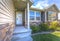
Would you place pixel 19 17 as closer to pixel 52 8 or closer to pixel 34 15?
pixel 34 15

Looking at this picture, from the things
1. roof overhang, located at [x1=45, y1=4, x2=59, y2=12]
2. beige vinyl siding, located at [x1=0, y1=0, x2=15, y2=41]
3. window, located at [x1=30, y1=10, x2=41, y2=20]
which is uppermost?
roof overhang, located at [x1=45, y1=4, x2=59, y2=12]

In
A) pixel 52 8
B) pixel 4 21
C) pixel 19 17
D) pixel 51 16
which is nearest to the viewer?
pixel 4 21

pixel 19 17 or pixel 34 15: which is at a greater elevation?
pixel 34 15

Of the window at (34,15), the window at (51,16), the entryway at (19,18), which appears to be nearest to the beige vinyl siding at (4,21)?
the entryway at (19,18)

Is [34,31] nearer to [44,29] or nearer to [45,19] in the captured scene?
[44,29]

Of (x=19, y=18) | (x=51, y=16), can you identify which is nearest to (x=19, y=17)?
(x=19, y=18)

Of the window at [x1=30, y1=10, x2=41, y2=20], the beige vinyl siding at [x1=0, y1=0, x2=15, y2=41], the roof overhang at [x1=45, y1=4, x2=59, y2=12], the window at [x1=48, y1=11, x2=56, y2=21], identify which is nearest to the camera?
the beige vinyl siding at [x1=0, y1=0, x2=15, y2=41]

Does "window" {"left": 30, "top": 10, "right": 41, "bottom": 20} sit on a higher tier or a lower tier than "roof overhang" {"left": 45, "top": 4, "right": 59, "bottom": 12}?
lower

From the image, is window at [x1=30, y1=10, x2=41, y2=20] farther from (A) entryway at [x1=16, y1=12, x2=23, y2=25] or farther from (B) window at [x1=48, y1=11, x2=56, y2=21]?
(B) window at [x1=48, y1=11, x2=56, y2=21]

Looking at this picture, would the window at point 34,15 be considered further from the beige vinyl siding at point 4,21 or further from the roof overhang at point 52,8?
the beige vinyl siding at point 4,21

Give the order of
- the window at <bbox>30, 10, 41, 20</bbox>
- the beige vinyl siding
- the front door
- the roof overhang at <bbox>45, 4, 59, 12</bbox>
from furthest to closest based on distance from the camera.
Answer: the roof overhang at <bbox>45, 4, 59, 12</bbox> < the window at <bbox>30, 10, 41, 20</bbox> < the front door < the beige vinyl siding

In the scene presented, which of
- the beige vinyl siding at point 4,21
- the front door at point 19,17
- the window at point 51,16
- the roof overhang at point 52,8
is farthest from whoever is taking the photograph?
the window at point 51,16

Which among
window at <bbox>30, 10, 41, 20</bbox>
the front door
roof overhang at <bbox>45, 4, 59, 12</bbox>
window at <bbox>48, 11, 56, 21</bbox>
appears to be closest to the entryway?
the front door

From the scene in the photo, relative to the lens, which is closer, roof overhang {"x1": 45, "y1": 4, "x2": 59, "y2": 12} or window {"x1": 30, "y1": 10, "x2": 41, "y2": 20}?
window {"x1": 30, "y1": 10, "x2": 41, "y2": 20}
